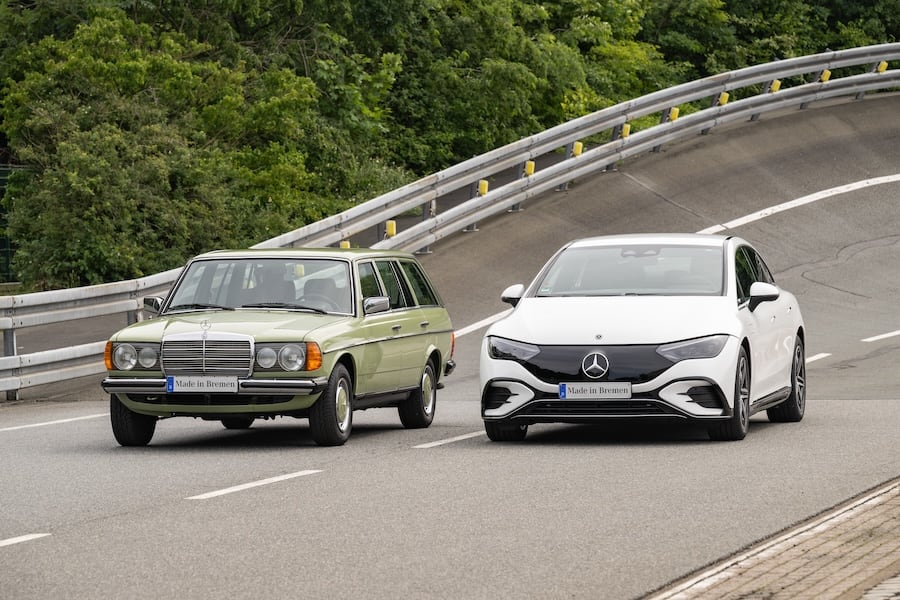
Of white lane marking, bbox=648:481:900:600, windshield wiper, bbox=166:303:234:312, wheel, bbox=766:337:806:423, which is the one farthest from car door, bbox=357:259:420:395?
white lane marking, bbox=648:481:900:600

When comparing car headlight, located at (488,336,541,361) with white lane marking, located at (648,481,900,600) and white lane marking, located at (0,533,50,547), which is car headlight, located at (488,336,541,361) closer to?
white lane marking, located at (648,481,900,600)

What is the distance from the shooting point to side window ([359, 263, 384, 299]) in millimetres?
13742

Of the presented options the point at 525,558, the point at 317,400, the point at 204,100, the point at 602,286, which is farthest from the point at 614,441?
the point at 204,100

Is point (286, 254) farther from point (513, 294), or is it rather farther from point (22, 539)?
point (22, 539)

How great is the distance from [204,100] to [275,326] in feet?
48.7

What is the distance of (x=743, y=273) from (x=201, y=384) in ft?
15.0

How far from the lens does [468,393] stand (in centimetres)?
1747

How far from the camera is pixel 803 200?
2673 centimetres

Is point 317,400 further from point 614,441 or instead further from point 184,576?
point 184,576

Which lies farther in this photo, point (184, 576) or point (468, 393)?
point (468, 393)

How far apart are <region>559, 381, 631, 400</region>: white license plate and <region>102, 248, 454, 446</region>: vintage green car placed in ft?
5.80

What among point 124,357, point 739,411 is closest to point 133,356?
point 124,357

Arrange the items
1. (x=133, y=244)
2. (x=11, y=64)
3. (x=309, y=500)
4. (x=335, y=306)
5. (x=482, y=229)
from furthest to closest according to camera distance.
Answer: (x=11, y=64), (x=482, y=229), (x=133, y=244), (x=335, y=306), (x=309, y=500)

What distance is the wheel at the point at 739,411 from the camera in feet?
40.4
